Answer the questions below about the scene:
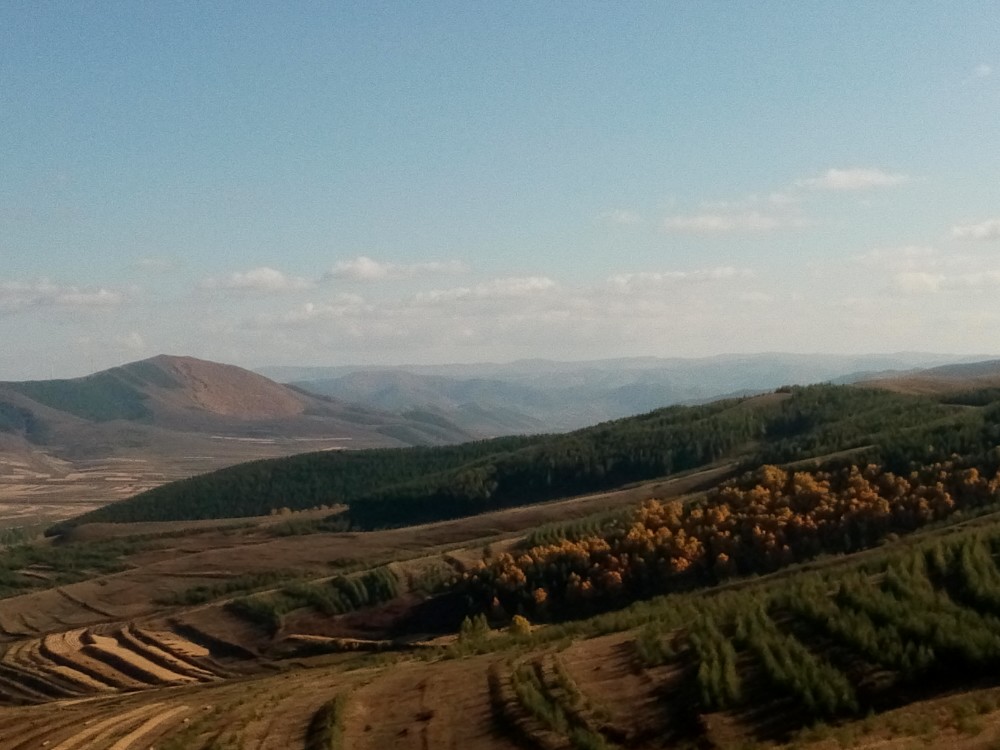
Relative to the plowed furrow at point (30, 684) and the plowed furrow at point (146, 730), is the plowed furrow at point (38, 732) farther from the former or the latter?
the plowed furrow at point (30, 684)

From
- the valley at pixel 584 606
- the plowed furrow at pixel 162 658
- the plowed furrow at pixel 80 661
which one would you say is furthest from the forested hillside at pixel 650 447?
the plowed furrow at pixel 162 658

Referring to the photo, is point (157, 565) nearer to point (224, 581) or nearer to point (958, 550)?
point (224, 581)

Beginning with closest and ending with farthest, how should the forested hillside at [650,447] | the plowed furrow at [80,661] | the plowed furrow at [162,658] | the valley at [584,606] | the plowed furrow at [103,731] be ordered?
the valley at [584,606] < the plowed furrow at [103,731] < the plowed furrow at [80,661] < the plowed furrow at [162,658] < the forested hillside at [650,447]

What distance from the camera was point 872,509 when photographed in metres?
65.2

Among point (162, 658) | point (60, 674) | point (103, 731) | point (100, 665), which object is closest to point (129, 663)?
point (100, 665)

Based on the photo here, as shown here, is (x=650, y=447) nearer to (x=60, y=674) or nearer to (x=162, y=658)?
(x=162, y=658)

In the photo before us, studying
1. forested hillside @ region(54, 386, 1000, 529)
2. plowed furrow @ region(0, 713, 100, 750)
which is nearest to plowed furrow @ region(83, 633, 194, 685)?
plowed furrow @ region(0, 713, 100, 750)

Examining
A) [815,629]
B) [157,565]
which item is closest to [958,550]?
[815,629]

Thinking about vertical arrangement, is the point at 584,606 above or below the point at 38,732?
below

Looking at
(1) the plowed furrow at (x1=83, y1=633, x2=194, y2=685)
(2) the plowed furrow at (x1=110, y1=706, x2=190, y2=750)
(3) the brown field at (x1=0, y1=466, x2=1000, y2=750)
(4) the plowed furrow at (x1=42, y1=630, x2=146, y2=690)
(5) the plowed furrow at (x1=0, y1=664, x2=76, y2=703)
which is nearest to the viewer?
(3) the brown field at (x1=0, y1=466, x2=1000, y2=750)

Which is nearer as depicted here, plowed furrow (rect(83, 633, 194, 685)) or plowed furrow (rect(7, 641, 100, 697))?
plowed furrow (rect(7, 641, 100, 697))

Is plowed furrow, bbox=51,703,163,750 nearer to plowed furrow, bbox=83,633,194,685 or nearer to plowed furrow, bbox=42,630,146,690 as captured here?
plowed furrow, bbox=42,630,146,690

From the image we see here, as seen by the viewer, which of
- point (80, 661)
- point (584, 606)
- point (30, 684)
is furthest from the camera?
point (584, 606)

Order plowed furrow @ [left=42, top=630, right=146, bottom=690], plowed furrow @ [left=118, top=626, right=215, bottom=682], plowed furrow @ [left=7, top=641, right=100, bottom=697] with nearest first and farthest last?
plowed furrow @ [left=7, top=641, right=100, bottom=697]
plowed furrow @ [left=42, top=630, right=146, bottom=690]
plowed furrow @ [left=118, top=626, right=215, bottom=682]
